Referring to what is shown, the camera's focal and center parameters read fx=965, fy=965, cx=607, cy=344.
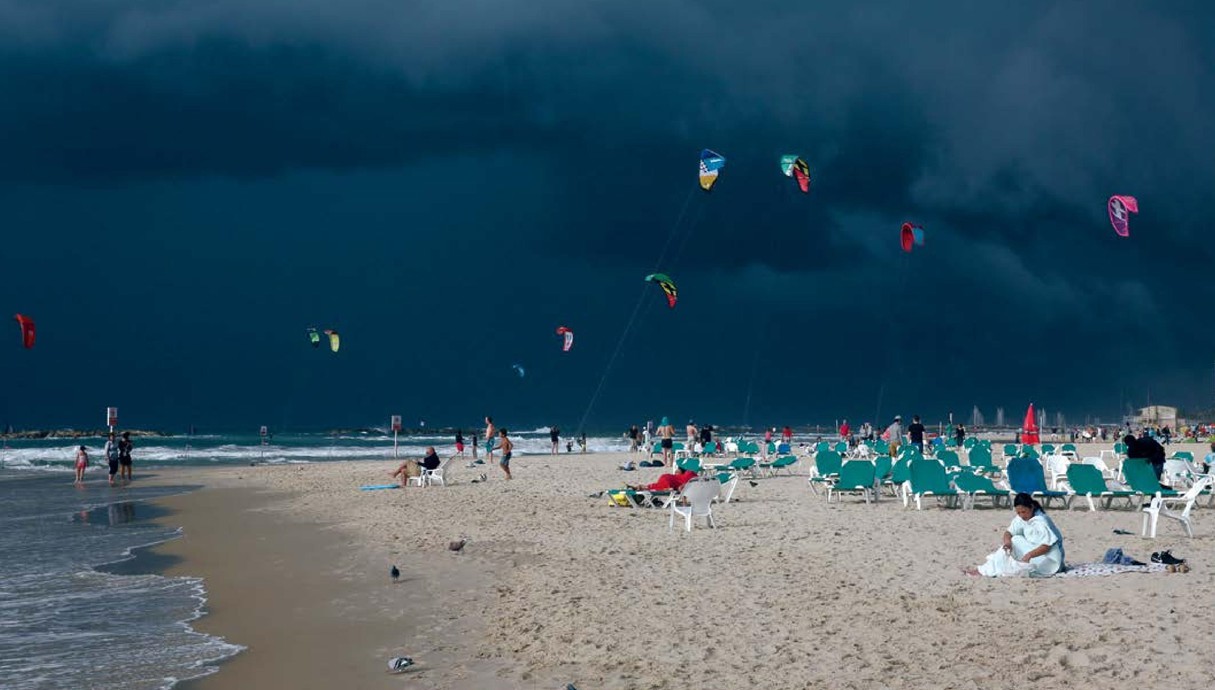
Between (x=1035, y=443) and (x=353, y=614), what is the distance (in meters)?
29.6

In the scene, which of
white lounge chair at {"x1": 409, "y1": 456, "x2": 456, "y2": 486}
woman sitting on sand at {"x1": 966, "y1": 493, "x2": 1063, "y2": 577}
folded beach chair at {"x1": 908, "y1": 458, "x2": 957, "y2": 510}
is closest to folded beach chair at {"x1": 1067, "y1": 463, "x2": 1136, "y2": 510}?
folded beach chair at {"x1": 908, "y1": 458, "x2": 957, "y2": 510}

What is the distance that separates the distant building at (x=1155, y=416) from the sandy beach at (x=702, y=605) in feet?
195

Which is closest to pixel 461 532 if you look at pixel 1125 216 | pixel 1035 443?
pixel 1125 216

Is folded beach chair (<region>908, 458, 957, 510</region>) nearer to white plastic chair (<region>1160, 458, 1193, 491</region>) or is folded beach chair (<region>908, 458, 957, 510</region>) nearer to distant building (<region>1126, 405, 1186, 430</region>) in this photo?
white plastic chair (<region>1160, 458, 1193, 491</region>)

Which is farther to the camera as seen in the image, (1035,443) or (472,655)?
(1035,443)

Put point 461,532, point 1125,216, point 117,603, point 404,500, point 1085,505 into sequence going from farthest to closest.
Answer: point 1125,216 < point 404,500 < point 1085,505 < point 461,532 < point 117,603

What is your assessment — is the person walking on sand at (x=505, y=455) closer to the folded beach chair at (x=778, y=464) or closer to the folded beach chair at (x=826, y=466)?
the folded beach chair at (x=778, y=464)

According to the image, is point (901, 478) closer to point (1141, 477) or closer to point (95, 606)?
point (1141, 477)

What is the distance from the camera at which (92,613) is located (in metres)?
8.27

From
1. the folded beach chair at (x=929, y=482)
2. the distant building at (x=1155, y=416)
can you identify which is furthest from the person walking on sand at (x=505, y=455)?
the distant building at (x=1155, y=416)

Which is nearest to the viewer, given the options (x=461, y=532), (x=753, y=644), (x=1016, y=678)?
(x=1016, y=678)

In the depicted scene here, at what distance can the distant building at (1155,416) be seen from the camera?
215ft

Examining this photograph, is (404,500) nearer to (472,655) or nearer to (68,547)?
(68,547)

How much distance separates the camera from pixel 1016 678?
5.17 meters
